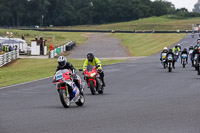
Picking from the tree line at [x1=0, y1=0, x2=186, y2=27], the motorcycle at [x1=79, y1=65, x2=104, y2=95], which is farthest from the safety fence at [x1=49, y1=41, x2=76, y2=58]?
the tree line at [x1=0, y1=0, x2=186, y2=27]

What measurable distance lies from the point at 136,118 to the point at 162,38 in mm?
71760

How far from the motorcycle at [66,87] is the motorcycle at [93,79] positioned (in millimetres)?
3558

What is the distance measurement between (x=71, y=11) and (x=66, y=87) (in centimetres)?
15399

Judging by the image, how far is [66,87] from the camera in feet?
39.0

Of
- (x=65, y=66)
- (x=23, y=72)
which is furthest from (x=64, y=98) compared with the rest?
(x=23, y=72)

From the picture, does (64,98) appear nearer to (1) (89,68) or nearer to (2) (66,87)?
(2) (66,87)

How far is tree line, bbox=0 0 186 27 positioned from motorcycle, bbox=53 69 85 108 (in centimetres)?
14148

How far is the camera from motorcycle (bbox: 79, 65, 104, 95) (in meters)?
16.0

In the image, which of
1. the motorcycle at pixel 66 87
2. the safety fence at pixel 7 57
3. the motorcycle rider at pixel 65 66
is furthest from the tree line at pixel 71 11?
the motorcycle at pixel 66 87

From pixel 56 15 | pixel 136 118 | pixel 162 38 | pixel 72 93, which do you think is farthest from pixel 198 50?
pixel 56 15

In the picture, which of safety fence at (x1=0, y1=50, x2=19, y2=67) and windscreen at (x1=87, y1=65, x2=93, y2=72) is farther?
safety fence at (x1=0, y1=50, x2=19, y2=67)

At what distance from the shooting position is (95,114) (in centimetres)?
1080

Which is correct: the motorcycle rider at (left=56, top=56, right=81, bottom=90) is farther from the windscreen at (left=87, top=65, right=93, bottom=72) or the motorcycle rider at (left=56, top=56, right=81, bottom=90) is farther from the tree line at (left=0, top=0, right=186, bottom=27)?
the tree line at (left=0, top=0, right=186, bottom=27)

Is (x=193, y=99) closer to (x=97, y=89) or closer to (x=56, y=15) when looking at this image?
(x=97, y=89)
